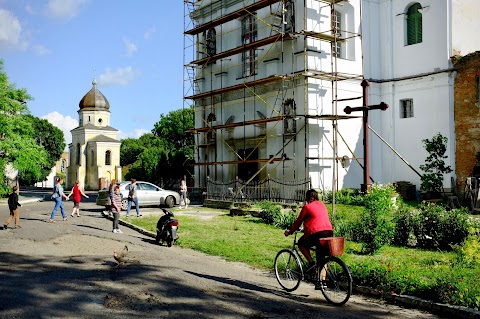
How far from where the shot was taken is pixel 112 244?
13.8 metres

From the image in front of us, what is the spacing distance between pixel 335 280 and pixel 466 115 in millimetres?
19817

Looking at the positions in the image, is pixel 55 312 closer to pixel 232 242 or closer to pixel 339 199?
pixel 232 242

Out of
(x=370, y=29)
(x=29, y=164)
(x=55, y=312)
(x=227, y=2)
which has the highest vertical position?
(x=227, y=2)

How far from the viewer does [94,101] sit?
71812 mm

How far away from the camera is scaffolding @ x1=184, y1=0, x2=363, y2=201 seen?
25.9 meters

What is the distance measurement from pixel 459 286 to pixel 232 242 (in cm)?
723

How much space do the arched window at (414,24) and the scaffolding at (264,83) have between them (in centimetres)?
313

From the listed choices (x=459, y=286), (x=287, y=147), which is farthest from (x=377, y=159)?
(x=459, y=286)

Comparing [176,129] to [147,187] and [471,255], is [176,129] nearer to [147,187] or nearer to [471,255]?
[147,187]

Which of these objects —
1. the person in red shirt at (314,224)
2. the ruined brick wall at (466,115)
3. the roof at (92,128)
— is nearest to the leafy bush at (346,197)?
the ruined brick wall at (466,115)

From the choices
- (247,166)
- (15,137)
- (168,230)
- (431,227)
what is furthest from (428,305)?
(15,137)

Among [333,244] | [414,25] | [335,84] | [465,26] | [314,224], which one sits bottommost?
[333,244]

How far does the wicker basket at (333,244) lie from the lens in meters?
8.20

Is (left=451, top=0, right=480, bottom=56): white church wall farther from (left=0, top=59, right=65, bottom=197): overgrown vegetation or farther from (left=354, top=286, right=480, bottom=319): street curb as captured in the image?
(left=0, top=59, right=65, bottom=197): overgrown vegetation
